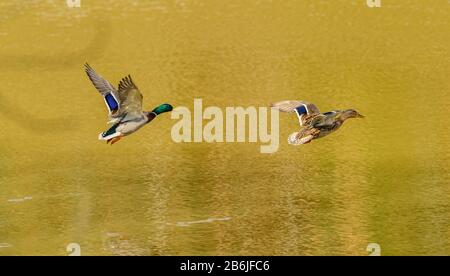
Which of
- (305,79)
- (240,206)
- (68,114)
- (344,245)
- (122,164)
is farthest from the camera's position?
(305,79)

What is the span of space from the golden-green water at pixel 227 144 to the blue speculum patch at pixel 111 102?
2.03 metres

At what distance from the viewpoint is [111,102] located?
18.1 metres

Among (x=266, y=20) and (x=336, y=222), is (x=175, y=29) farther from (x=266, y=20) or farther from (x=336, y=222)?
(x=336, y=222)

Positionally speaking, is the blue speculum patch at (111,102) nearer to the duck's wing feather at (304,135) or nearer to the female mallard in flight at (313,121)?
the female mallard in flight at (313,121)

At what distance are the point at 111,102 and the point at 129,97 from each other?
0.41 metres

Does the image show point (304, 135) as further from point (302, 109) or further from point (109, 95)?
point (109, 95)

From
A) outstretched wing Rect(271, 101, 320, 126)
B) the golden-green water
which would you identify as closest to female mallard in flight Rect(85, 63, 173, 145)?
the golden-green water

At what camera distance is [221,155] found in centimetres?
2106

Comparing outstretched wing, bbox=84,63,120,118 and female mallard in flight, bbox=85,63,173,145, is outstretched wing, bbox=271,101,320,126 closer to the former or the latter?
female mallard in flight, bbox=85,63,173,145

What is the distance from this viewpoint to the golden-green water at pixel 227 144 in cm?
1833

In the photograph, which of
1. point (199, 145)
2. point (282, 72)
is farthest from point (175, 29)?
point (199, 145)

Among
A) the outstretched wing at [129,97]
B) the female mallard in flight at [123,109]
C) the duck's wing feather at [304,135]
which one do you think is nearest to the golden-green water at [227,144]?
the duck's wing feather at [304,135]

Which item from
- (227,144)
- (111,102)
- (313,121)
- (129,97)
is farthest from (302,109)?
(111,102)

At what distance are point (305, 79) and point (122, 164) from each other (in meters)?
5.37
